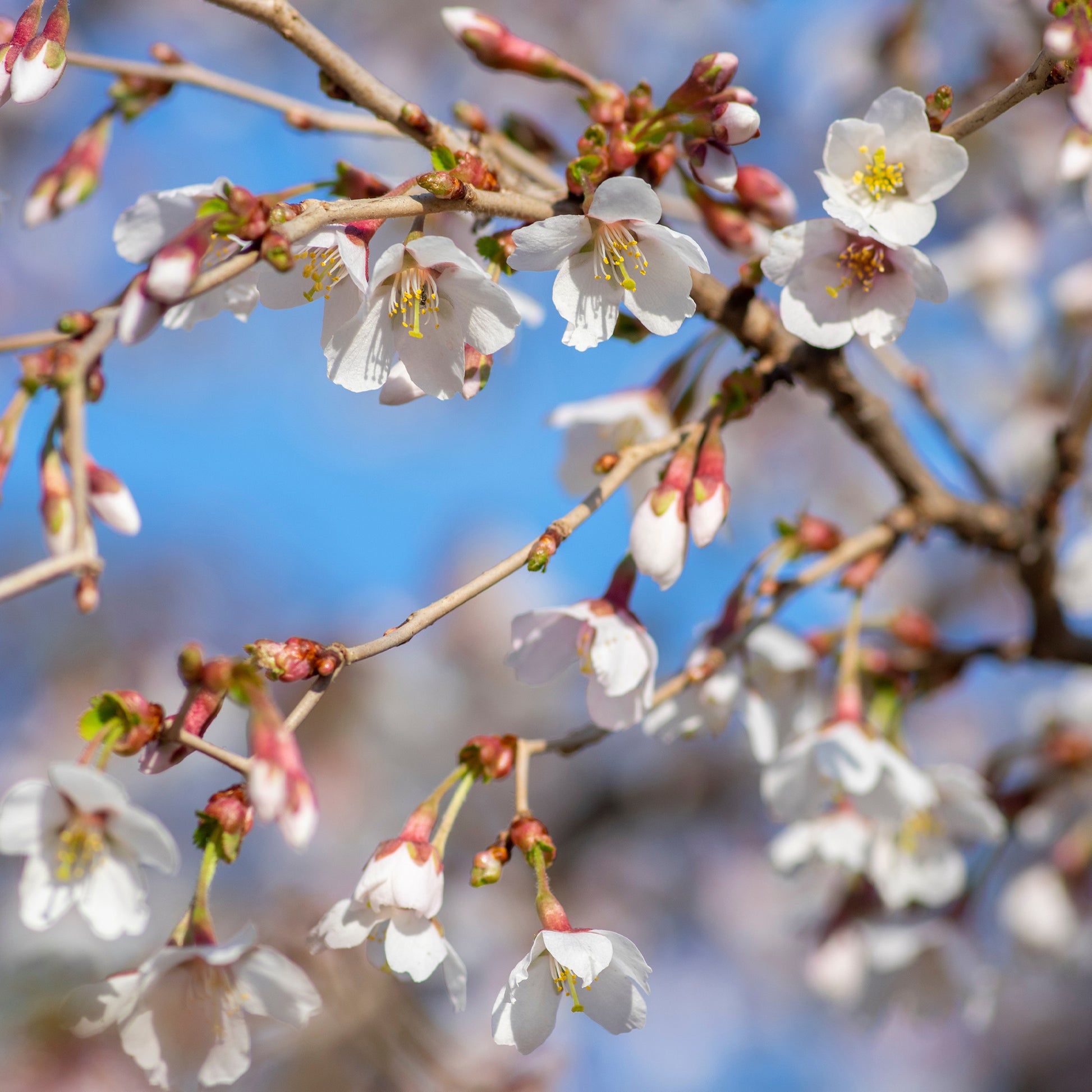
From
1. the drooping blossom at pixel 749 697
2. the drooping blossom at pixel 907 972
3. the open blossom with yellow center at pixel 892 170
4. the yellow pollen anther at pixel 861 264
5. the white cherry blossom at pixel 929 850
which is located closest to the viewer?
the open blossom with yellow center at pixel 892 170

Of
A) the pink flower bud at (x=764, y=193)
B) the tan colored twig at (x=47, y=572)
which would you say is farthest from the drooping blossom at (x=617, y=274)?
the tan colored twig at (x=47, y=572)

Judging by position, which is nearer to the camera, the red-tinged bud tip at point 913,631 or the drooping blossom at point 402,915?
the drooping blossom at point 402,915

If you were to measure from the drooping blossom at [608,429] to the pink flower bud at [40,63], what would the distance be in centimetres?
98

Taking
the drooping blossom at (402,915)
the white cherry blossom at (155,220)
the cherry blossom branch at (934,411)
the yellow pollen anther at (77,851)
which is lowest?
the drooping blossom at (402,915)

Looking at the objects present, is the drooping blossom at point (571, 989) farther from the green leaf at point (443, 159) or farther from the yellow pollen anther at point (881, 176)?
the yellow pollen anther at point (881, 176)

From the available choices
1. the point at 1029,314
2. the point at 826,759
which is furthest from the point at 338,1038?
the point at 1029,314

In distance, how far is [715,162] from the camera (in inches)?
57.1

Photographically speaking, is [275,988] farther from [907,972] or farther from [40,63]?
[907,972]

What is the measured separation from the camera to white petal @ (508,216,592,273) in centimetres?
126

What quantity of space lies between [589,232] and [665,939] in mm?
5627

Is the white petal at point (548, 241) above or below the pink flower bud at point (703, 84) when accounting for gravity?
below

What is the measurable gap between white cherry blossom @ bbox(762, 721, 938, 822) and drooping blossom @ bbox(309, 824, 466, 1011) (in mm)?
797

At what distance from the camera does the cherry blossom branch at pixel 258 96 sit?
1707 millimetres

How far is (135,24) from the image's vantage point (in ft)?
19.0
